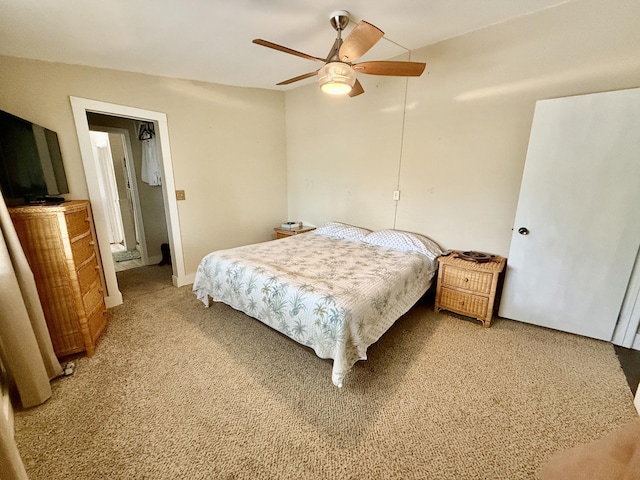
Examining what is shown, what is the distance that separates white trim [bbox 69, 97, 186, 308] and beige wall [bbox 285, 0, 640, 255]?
1926 mm

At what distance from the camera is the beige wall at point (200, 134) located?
7.33 ft

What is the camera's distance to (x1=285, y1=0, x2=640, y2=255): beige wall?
1.93 meters

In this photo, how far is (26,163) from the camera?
1.85 m

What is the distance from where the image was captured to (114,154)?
14.5 ft

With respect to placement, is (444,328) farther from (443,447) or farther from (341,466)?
(341,466)

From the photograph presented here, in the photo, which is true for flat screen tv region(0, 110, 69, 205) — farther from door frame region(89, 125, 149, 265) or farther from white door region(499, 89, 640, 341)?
white door region(499, 89, 640, 341)

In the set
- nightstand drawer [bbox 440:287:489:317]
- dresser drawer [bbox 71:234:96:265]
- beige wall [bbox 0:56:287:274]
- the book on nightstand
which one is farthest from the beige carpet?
the book on nightstand

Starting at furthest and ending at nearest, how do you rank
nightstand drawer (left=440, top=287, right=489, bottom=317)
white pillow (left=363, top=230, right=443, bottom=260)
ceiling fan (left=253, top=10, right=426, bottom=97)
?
white pillow (left=363, top=230, right=443, bottom=260) < nightstand drawer (left=440, top=287, right=489, bottom=317) < ceiling fan (left=253, top=10, right=426, bottom=97)

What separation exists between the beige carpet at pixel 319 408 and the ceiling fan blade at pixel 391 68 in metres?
2.12

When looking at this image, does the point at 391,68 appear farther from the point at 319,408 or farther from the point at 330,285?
the point at 319,408

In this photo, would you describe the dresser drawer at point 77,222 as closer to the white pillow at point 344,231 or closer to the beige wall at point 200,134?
the beige wall at point 200,134

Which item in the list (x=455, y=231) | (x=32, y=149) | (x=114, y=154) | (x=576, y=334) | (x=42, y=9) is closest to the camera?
(x=42, y=9)

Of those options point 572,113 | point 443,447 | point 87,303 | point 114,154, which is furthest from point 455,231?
point 114,154

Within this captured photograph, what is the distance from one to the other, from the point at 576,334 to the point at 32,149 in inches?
180
